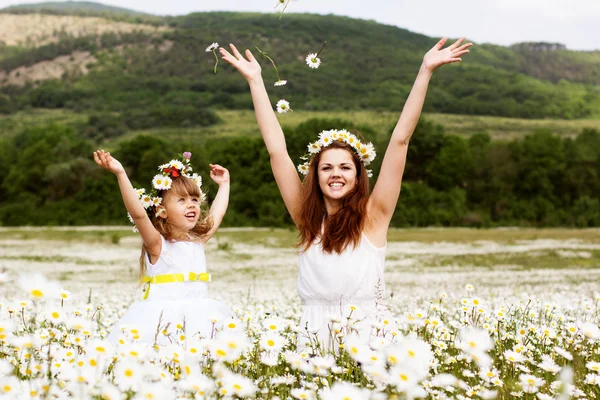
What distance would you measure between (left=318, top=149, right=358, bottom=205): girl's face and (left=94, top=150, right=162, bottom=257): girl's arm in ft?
5.05

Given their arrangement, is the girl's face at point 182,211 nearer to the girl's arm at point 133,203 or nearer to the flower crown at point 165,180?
the flower crown at point 165,180

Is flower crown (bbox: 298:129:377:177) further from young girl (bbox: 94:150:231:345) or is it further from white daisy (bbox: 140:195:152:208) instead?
white daisy (bbox: 140:195:152:208)

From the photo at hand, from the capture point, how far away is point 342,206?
5.57 metres

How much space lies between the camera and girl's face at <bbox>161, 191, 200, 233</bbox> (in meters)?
6.76

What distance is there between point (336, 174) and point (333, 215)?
331mm

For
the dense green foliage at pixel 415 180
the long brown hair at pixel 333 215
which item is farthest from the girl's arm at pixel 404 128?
the dense green foliage at pixel 415 180

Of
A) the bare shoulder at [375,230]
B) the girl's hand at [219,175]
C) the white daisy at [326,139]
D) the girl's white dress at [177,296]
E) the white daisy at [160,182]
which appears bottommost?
the girl's white dress at [177,296]

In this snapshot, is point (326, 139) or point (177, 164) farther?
point (177, 164)

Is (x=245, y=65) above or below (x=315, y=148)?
above

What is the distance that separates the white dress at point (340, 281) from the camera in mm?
5250

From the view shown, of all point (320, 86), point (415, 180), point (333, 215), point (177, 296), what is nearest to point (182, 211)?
point (177, 296)

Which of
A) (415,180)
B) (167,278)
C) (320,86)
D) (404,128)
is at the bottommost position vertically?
(167,278)

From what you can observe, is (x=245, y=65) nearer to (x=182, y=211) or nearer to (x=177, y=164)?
(x=177, y=164)

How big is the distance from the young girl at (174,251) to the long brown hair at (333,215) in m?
1.26
